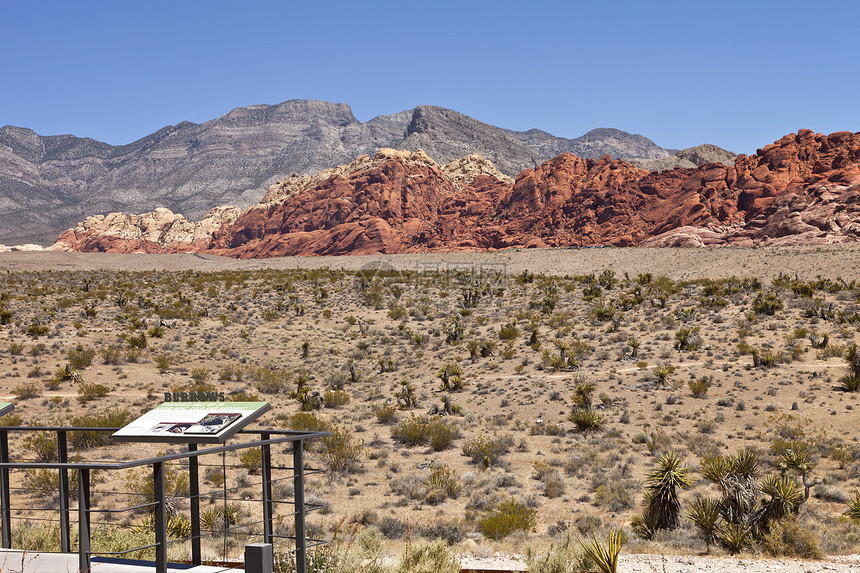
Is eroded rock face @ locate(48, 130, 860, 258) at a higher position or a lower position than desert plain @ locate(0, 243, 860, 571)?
higher

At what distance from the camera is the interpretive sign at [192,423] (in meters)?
5.22

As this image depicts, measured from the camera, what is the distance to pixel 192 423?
5.43 meters

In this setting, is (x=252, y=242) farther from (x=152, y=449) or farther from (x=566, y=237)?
(x=152, y=449)

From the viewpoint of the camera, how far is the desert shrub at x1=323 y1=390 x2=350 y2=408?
2104cm

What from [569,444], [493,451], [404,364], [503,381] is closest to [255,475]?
[493,451]

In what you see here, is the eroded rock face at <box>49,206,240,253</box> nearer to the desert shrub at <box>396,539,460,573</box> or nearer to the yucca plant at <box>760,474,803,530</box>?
the desert shrub at <box>396,539,460,573</box>

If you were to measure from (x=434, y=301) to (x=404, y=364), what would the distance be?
1333cm

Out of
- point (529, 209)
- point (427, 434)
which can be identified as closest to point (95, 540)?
point (427, 434)

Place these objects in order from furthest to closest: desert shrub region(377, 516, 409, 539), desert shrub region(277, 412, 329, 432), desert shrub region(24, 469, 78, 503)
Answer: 1. desert shrub region(277, 412, 329, 432)
2. desert shrub region(24, 469, 78, 503)
3. desert shrub region(377, 516, 409, 539)

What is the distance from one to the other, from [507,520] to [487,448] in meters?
4.89

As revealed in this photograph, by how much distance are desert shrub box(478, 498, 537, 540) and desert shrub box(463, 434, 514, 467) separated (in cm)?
321

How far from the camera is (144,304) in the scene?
36.3 metres

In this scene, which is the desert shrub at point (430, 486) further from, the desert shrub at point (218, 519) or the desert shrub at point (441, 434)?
the desert shrub at point (218, 519)

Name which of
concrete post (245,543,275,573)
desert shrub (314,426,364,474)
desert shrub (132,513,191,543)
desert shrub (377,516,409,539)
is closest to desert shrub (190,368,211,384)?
desert shrub (314,426,364,474)
